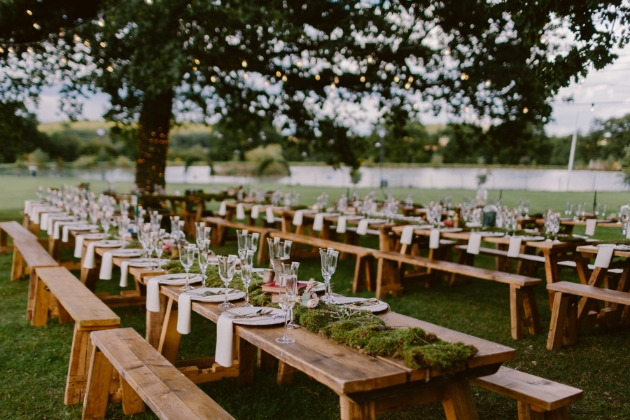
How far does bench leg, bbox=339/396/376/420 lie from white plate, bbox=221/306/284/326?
622 mm

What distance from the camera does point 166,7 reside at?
7898 mm

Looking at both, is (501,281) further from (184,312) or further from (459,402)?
(184,312)

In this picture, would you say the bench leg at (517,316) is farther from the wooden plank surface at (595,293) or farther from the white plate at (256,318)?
the white plate at (256,318)

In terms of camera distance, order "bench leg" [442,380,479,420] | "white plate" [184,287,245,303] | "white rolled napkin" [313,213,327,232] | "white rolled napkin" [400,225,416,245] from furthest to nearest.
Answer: "white rolled napkin" [313,213,327,232] < "white rolled napkin" [400,225,416,245] < "white plate" [184,287,245,303] < "bench leg" [442,380,479,420]

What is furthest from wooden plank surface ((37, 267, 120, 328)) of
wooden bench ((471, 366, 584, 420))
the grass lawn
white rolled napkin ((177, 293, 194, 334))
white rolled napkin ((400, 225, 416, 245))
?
white rolled napkin ((400, 225, 416, 245))

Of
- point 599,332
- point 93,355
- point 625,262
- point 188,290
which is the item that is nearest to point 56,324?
point 93,355

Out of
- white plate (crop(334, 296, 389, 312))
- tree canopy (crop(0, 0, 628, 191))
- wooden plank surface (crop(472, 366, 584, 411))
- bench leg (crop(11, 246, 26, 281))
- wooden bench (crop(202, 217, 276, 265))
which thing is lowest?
bench leg (crop(11, 246, 26, 281))

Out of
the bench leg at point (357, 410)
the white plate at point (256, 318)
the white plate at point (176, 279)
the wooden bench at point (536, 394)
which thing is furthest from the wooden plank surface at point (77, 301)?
the wooden bench at point (536, 394)

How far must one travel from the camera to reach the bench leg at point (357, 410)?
195cm

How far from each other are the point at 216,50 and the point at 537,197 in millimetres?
16674

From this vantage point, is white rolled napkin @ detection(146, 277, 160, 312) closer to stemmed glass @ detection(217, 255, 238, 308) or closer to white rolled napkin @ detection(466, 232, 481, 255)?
stemmed glass @ detection(217, 255, 238, 308)

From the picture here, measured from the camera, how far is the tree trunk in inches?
→ 453

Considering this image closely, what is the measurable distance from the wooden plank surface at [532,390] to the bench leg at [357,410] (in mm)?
726

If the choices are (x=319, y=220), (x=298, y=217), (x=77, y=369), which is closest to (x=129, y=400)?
(x=77, y=369)
